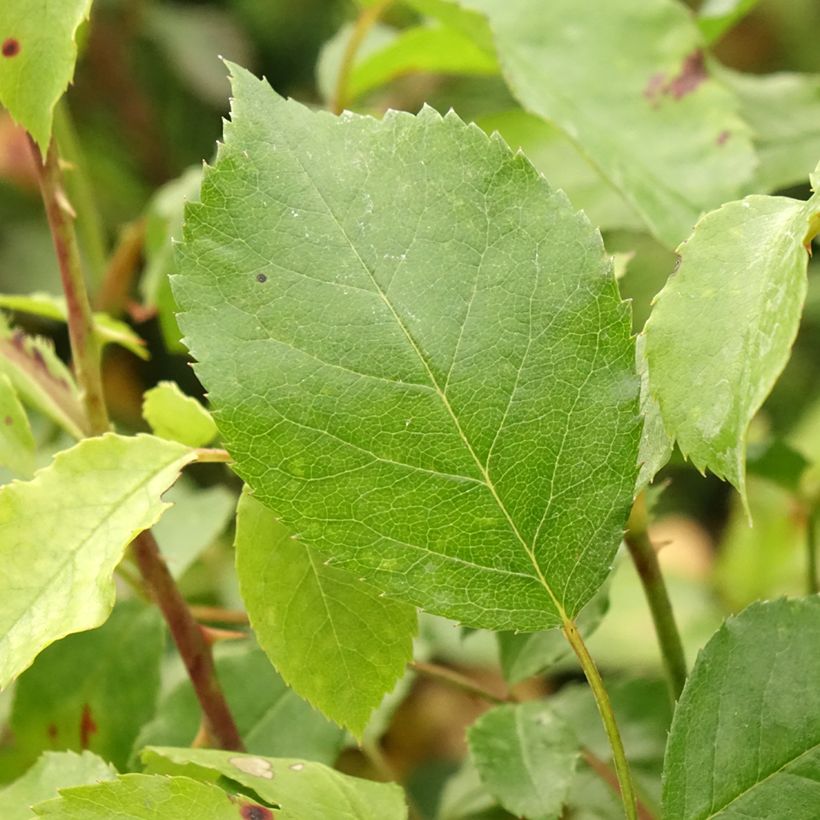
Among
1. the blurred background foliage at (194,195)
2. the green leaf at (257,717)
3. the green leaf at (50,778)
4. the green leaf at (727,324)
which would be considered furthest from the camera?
the blurred background foliage at (194,195)

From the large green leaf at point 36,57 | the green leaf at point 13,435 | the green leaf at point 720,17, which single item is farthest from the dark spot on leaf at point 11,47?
the green leaf at point 720,17

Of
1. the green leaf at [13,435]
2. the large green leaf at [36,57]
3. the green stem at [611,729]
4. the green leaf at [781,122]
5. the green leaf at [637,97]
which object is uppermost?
the large green leaf at [36,57]

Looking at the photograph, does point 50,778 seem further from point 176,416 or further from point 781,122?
point 781,122

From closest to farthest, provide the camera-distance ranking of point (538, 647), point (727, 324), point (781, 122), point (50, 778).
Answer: point (727, 324)
point (50, 778)
point (538, 647)
point (781, 122)

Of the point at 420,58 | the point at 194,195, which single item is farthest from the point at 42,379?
the point at 420,58

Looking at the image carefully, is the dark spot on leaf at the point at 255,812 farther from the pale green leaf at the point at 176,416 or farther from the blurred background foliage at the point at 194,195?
the blurred background foliage at the point at 194,195

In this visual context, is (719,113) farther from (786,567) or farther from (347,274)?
(786,567)
